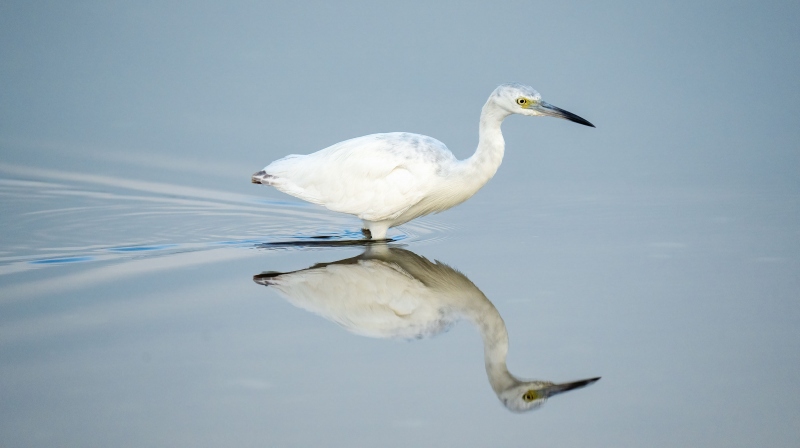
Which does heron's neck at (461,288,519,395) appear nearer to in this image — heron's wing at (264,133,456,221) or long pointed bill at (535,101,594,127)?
heron's wing at (264,133,456,221)

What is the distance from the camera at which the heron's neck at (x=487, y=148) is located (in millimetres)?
7727

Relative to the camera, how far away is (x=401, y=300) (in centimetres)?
664

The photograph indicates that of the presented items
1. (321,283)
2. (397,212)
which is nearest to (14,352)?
(321,283)

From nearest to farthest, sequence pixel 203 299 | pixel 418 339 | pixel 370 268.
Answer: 1. pixel 418 339
2. pixel 203 299
3. pixel 370 268

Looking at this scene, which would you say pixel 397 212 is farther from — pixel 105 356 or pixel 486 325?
pixel 105 356

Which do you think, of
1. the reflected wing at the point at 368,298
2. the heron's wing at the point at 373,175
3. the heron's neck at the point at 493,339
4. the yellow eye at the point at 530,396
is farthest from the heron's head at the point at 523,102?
the yellow eye at the point at 530,396

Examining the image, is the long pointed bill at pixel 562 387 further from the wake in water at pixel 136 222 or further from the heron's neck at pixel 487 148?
the wake in water at pixel 136 222

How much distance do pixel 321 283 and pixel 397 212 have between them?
129 centimetres

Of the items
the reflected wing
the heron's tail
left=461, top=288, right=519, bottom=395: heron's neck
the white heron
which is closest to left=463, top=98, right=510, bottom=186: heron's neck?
the white heron

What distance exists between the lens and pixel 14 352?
5520 mm

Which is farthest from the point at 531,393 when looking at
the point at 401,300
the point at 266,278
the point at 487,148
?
the point at 487,148

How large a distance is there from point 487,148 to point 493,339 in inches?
92.4

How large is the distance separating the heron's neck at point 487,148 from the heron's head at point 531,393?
9.41 feet

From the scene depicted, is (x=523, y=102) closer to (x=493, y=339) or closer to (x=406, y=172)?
(x=406, y=172)
